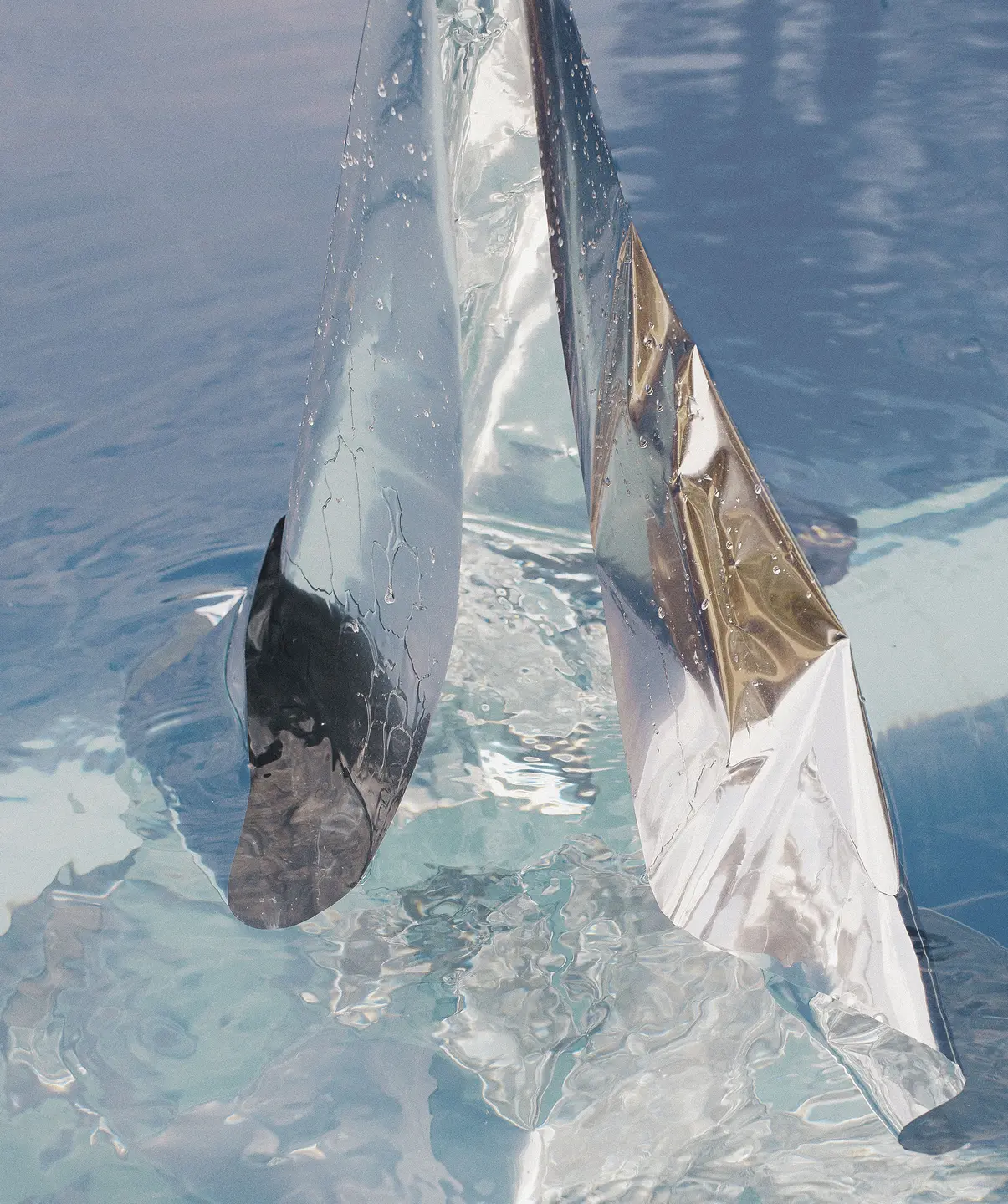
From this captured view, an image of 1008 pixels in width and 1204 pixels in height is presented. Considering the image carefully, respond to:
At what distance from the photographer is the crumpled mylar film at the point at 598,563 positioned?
1.35 ft

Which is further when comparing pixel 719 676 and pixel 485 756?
pixel 485 756

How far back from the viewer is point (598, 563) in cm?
45

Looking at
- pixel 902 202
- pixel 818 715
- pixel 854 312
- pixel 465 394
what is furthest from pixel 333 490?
pixel 902 202

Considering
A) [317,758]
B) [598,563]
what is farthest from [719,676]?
[317,758]

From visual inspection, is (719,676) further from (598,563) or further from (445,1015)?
(445,1015)

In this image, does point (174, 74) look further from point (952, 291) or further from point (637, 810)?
point (637, 810)

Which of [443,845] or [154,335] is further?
[154,335]

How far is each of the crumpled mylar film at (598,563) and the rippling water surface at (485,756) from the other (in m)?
0.04

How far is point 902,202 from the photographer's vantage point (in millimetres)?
926

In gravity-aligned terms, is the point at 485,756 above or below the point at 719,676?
below

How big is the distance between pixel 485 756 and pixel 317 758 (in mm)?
92

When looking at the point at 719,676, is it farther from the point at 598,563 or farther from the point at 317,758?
the point at 317,758

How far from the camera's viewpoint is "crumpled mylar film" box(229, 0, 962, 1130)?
→ 1.35ft

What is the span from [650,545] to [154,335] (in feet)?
1.87
